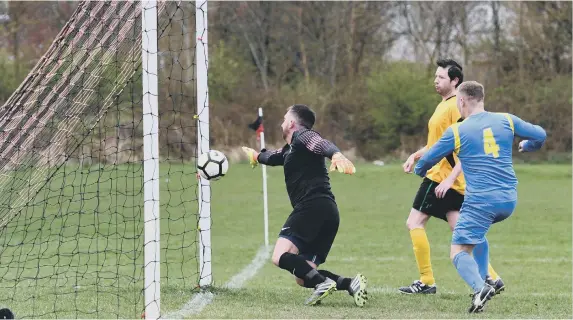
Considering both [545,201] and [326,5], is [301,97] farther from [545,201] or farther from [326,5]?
[545,201]

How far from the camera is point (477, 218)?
7.27m

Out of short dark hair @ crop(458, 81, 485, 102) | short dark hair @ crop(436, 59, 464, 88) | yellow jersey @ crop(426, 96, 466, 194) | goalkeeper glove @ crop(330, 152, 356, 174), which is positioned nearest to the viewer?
goalkeeper glove @ crop(330, 152, 356, 174)

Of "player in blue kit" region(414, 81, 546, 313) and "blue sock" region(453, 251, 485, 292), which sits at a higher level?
"player in blue kit" region(414, 81, 546, 313)

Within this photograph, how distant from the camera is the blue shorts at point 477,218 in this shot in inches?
285

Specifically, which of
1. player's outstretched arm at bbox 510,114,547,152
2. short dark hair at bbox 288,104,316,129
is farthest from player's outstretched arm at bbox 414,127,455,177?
short dark hair at bbox 288,104,316,129

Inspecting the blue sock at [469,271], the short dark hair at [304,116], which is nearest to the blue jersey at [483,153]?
the blue sock at [469,271]

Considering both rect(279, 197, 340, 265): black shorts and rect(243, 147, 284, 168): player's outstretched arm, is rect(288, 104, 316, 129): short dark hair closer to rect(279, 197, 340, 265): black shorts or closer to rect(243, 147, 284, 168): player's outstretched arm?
rect(243, 147, 284, 168): player's outstretched arm

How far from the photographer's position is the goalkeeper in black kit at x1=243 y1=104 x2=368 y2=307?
7.75 meters

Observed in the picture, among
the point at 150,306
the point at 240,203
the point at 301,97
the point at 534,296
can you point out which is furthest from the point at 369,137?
the point at 150,306

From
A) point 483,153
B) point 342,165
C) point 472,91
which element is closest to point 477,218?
point 483,153

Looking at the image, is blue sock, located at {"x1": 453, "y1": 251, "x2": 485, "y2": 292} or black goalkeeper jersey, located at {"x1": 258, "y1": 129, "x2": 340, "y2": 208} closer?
blue sock, located at {"x1": 453, "y1": 251, "x2": 485, "y2": 292}

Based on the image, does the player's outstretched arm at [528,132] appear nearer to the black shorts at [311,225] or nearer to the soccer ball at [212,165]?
the black shorts at [311,225]

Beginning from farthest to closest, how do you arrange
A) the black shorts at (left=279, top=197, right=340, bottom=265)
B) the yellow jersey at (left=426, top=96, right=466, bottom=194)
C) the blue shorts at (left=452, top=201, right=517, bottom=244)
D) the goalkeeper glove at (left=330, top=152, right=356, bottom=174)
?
1. the yellow jersey at (left=426, top=96, right=466, bottom=194)
2. the black shorts at (left=279, top=197, right=340, bottom=265)
3. the blue shorts at (left=452, top=201, right=517, bottom=244)
4. the goalkeeper glove at (left=330, top=152, right=356, bottom=174)

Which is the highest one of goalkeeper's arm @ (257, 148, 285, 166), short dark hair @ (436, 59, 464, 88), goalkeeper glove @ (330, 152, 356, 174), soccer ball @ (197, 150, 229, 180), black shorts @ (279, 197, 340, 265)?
short dark hair @ (436, 59, 464, 88)
